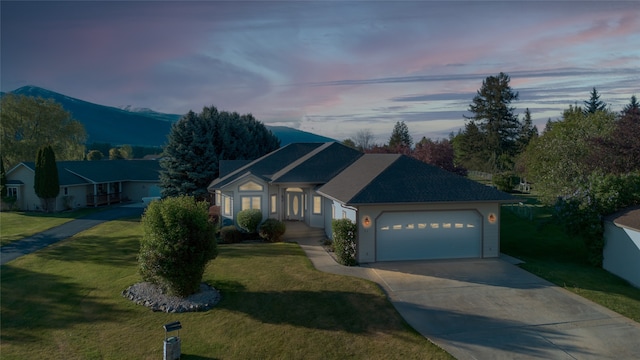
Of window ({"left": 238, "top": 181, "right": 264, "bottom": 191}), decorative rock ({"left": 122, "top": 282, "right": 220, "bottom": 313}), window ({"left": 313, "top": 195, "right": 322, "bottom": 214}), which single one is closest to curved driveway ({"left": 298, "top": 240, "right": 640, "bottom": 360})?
decorative rock ({"left": 122, "top": 282, "right": 220, "bottom": 313})

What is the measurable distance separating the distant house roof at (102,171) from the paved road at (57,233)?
15.2ft

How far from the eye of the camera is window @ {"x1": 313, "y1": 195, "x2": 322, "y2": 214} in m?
24.0

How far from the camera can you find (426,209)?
16969 millimetres

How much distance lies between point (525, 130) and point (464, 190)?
54.4 m

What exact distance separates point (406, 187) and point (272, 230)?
7.93 m

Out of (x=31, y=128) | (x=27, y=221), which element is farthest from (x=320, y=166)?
(x=31, y=128)

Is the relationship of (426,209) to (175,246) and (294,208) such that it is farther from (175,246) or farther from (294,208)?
(294,208)

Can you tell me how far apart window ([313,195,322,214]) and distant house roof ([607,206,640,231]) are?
45.6 ft

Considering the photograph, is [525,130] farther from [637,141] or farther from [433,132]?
[637,141]

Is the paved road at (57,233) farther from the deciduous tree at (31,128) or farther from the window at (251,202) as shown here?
the deciduous tree at (31,128)

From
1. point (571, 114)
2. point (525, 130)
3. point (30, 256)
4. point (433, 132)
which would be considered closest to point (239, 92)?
point (30, 256)

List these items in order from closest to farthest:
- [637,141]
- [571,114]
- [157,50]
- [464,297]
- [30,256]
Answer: [464,297]
[30,256]
[637,141]
[157,50]
[571,114]

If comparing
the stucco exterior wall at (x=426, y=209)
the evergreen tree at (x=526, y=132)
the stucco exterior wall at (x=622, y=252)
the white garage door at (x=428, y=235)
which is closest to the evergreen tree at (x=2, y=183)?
the stucco exterior wall at (x=426, y=209)

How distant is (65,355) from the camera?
10.2 meters
